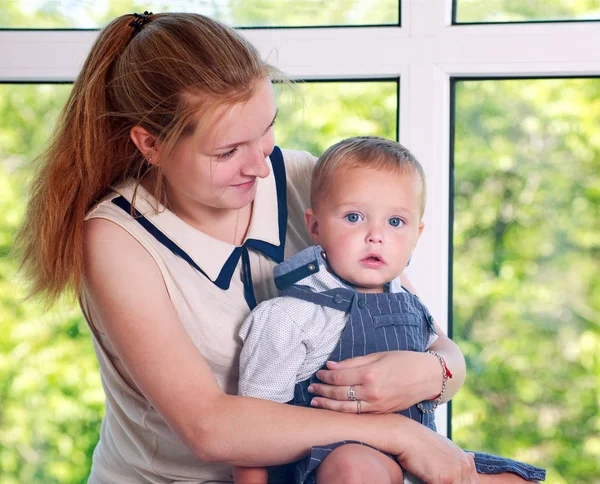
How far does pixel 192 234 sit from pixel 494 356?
3.10 ft

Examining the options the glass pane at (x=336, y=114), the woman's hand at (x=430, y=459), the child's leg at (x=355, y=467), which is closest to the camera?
the child's leg at (x=355, y=467)

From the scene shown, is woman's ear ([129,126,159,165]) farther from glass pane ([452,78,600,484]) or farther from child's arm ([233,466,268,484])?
glass pane ([452,78,600,484])

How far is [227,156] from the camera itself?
4.55 feet

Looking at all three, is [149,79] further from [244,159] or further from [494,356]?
[494,356]

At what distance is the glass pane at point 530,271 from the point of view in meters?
1.96

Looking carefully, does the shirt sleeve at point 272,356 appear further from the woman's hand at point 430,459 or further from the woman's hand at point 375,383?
the woman's hand at point 430,459

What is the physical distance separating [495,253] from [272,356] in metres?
0.87

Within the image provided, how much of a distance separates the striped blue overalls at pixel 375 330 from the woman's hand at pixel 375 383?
33mm

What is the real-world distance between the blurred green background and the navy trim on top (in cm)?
33

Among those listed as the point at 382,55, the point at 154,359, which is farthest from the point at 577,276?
the point at 154,359

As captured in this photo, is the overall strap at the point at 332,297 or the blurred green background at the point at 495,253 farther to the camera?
the blurred green background at the point at 495,253

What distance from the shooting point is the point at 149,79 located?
53.5 inches

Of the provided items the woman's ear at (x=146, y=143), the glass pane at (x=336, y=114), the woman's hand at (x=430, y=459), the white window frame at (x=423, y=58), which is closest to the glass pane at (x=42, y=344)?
the glass pane at (x=336, y=114)

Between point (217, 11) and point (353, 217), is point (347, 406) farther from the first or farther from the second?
point (217, 11)
